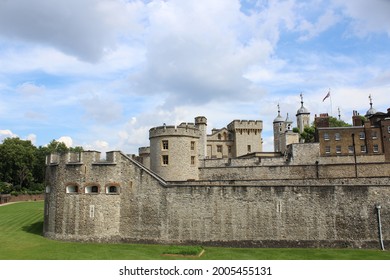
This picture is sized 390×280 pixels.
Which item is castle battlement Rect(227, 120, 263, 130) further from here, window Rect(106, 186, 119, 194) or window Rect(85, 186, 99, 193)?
window Rect(85, 186, 99, 193)

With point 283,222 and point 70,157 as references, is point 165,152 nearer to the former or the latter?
point 70,157

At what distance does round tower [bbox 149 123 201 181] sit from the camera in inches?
1305

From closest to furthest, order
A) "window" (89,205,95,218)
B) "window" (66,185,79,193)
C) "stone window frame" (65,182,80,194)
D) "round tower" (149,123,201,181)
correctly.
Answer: "window" (89,205,95,218) → "stone window frame" (65,182,80,194) → "window" (66,185,79,193) → "round tower" (149,123,201,181)

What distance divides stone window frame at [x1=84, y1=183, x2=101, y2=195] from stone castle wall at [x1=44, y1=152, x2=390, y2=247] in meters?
0.18

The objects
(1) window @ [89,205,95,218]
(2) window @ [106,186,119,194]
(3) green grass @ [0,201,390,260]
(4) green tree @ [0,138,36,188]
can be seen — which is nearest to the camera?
(3) green grass @ [0,201,390,260]

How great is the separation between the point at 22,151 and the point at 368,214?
2851 inches

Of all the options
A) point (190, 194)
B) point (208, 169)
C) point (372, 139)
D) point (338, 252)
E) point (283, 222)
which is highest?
point (372, 139)

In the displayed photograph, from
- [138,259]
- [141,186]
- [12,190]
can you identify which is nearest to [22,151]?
[12,190]

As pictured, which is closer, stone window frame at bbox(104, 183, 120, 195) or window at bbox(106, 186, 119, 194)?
stone window frame at bbox(104, 183, 120, 195)

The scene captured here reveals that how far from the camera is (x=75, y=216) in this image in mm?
27328

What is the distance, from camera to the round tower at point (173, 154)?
109 feet

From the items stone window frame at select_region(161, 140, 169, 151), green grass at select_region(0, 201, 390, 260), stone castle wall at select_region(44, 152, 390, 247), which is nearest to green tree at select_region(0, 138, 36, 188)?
green grass at select_region(0, 201, 390, 260)

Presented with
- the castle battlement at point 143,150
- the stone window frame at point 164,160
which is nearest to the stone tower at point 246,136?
the castle battlement at point 143,150

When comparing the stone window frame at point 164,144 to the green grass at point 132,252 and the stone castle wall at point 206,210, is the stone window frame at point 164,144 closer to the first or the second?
the stone castle wall at point 206,210
